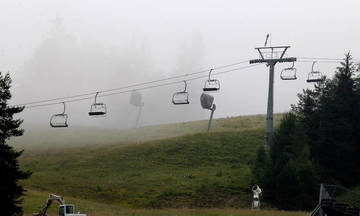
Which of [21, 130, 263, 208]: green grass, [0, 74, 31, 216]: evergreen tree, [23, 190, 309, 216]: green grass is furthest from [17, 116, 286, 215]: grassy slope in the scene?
[0, 74, 31, 216]: evergreen tree

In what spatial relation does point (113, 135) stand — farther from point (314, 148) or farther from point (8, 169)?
point (8, 169)

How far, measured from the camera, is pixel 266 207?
58.4 m

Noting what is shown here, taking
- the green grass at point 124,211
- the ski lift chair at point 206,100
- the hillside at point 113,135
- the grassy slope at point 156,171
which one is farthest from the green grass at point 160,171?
the hillside at point 113,135

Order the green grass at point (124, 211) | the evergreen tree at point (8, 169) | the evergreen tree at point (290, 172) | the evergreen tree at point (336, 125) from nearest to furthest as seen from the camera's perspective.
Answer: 1. the evergreen tree at point (8, 169)
2. the green grass at point (124, 211)
3. the evergreen tree at point (290, 172)
4. the evergreen tree at point (336, 125)

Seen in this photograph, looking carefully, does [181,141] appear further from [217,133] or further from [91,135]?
[91,135]

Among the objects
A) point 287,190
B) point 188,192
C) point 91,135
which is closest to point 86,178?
point 188,192

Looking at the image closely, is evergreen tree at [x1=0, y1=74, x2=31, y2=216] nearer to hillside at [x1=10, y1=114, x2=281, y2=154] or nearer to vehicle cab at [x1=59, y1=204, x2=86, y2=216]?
vehicle cab at [x1=59, y1=204, x2=86, y2=216]

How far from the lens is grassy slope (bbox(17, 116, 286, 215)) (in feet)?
206

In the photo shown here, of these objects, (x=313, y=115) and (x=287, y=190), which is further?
(x=313, y=115)

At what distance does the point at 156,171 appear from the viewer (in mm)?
77750

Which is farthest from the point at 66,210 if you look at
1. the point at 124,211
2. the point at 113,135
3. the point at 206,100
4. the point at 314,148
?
the point at 113,135

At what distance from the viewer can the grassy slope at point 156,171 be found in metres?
62.9

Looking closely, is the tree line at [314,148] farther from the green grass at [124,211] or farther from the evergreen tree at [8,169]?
the evergreen tree at [8,169]

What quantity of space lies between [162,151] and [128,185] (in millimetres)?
22247
